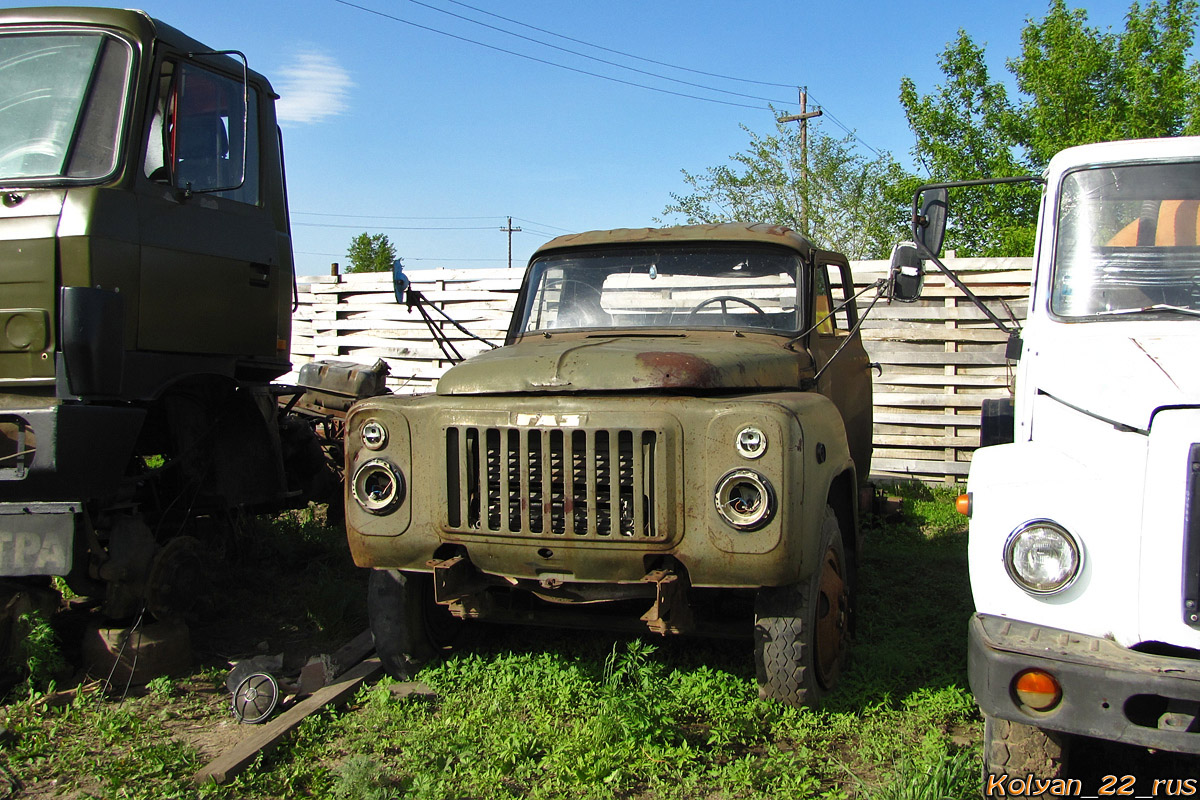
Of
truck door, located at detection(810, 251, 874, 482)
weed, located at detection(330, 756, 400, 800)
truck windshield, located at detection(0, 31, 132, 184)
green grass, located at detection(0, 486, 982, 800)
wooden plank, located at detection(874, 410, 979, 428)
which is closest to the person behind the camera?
weed, located at detection(330, 756, 400, 800)

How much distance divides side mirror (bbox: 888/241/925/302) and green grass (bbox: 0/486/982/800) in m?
1.68

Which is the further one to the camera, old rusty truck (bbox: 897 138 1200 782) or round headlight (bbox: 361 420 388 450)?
round headlight (bbox: 361 420 388 450)

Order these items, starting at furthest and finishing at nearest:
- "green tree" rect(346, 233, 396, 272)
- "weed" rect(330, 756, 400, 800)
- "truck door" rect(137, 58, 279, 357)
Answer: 1. "green tree" rect(346, 233, 396, 272)
2. "truck door" rect(137, 58, 279, 357)
3. "weed" rect(330, 756, 400, 800)

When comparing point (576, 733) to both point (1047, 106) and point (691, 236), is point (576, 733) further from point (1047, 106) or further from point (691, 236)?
point (1047, 106)

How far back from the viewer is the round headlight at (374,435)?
3.76 meters

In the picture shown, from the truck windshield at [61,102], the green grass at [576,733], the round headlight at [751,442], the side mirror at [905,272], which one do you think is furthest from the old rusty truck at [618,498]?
the truck windshield at [61,102]

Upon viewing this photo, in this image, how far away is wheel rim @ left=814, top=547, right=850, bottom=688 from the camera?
148 inches

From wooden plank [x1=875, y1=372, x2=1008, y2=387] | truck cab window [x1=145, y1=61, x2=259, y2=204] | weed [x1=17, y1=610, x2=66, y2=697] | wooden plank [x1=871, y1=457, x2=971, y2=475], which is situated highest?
truck cab window [x1=145, y1=61, x2=259, y2=204]

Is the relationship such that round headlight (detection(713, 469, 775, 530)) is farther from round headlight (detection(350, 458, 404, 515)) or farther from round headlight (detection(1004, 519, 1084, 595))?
round headlight (detection(350, 458, 404, 515))

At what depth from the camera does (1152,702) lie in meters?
2.41

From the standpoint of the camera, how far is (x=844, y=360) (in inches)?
211

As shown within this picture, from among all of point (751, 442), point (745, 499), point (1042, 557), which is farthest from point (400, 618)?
point (1042, 557)

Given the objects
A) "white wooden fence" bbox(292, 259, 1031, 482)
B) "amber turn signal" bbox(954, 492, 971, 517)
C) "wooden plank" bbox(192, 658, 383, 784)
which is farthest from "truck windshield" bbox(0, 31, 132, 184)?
"white wooden fence" bbox(292, 259, 1031, 482)

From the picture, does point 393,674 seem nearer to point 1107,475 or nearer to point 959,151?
point 1107,475
